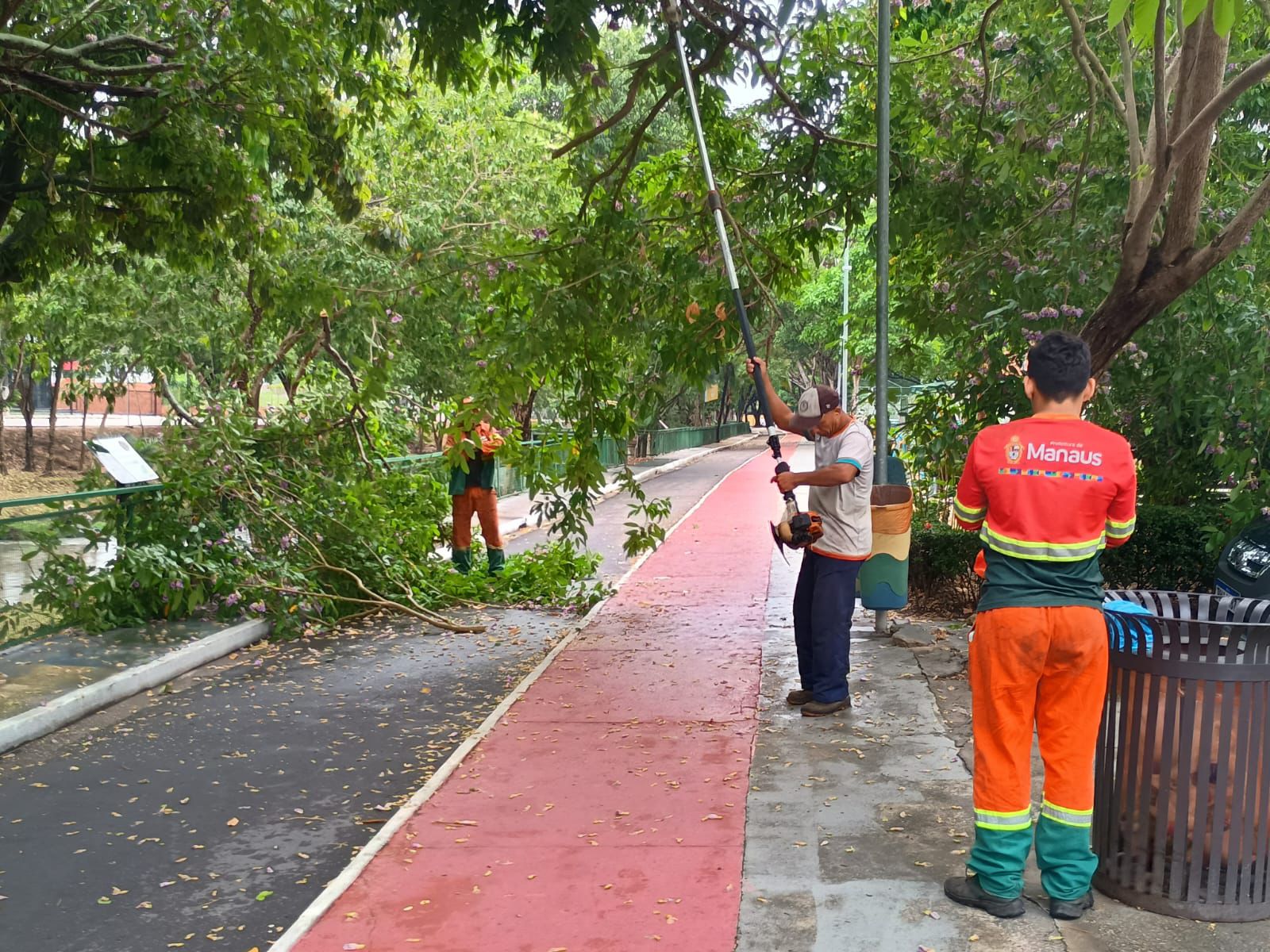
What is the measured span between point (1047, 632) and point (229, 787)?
4.32 meters

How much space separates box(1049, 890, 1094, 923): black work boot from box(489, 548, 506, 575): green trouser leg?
355 inches

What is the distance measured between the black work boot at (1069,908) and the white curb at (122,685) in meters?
Result: 5.82

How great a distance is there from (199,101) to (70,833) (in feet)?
21.1

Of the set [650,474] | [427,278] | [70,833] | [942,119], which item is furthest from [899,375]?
[650,474]

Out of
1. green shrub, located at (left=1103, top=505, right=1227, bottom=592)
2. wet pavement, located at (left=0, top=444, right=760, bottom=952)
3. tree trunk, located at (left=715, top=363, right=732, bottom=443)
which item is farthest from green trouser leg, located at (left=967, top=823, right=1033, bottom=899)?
tree trunk, located at (left=715, top=363, right=732, bottom=443)

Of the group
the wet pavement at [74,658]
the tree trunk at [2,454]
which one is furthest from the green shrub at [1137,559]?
the tree trunk at [2,454]

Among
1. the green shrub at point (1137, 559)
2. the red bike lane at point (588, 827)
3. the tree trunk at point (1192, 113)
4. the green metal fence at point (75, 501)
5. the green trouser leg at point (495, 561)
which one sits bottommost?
the red bike lane at point (588, 827)

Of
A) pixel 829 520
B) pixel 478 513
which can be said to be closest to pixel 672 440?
pixel 478 513

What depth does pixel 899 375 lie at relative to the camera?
41.2 ft

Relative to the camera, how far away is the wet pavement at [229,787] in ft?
15.3

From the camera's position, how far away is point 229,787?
6.16 m

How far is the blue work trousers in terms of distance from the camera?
22.6 feet

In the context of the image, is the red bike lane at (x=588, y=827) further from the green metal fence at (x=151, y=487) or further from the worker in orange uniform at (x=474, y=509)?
the worker in orange uniform at (x=474, y=509)

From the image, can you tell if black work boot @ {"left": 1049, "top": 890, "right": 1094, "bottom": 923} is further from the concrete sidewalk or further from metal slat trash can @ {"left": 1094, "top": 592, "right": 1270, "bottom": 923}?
metal slat trash can @ {"left": 1094, "top": 592, "right": 1270, "bottom": 923}
